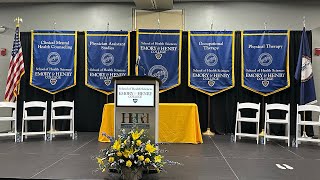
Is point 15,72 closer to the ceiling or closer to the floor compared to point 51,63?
closer to the floor

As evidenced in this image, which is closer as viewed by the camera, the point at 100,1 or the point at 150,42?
the point at 150,42

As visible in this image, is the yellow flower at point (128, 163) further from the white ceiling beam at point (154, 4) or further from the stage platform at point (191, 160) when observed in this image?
the white ceiling beam at point (154, 4)

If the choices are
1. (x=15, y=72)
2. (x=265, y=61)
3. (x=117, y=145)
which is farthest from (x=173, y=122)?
(x=15, y=72)

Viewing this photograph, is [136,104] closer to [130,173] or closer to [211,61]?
[130,173]

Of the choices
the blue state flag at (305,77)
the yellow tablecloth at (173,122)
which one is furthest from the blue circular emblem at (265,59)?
the yellow tablecloth at (173,122)

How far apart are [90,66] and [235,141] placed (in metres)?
3.96

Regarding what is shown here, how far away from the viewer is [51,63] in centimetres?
794

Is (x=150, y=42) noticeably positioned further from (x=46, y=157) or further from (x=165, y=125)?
(x=46, y=157)

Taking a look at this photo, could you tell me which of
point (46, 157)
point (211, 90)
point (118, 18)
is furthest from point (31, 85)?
point (211, 90)

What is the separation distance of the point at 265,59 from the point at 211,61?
50.7 inches

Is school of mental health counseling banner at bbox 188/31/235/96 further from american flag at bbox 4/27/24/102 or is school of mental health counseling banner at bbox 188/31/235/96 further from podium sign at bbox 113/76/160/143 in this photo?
podium sign at bbox 113/76/160/143

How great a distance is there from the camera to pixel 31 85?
793 cm

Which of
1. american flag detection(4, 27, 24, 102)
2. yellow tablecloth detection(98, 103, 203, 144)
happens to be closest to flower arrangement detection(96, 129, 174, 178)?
yellow tablecloth detection(98, 103, 203, 144)

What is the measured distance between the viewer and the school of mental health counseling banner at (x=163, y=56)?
786 centimetres
